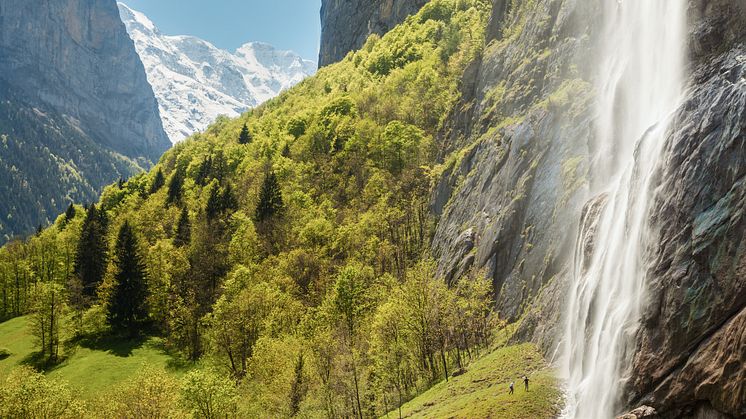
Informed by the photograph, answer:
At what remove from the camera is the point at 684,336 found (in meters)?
24.5

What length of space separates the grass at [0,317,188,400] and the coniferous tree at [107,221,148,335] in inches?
159

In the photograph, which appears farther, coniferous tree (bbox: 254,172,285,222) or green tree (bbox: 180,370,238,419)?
coniferous tree (bbox: 254,172,285,222)

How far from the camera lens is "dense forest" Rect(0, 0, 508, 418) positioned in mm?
54562

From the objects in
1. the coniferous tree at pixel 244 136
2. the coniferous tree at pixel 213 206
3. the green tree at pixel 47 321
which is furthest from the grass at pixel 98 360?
the coniferous tree at pixel 244 136

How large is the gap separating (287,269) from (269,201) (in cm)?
2563

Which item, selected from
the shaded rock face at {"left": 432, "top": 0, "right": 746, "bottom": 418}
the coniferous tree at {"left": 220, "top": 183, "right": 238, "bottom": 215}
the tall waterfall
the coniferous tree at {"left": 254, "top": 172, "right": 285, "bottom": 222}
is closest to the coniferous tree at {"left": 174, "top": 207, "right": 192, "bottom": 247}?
the coniferous tree at {"left": 220, "top": 183, "right": 238, "bottom": 215}

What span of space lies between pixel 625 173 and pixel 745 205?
13.1 meters

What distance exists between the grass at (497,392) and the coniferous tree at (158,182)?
118 m

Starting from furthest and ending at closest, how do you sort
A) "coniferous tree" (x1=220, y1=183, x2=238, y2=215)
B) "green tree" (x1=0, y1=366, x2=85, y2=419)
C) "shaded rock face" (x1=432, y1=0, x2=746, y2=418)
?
1. "coniferous tree" (x1=220, y1=183, x2=238, y2=215)
2. "green tree" (x1=0, y1=366, x2=85, y2=419)
3. "shaded rock face" (x1=432, y1=0, x2=746, y2=418)

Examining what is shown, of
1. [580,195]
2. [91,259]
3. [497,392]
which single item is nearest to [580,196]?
[580,195]

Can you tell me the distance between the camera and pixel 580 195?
155ft

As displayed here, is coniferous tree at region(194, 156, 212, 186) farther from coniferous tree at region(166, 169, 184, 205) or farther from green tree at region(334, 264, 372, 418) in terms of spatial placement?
green tree at region(334, 264, 372, 418)

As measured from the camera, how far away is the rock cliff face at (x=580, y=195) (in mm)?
23594

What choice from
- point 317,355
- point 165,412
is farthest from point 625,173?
point 165,412
